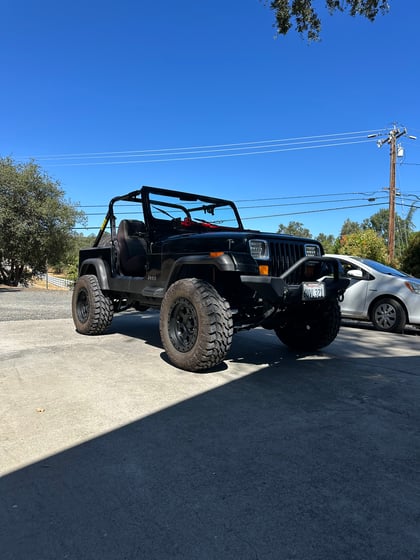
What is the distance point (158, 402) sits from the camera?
11.1 ft

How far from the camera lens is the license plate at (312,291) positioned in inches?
166

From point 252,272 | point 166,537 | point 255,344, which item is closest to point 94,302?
point 255,344

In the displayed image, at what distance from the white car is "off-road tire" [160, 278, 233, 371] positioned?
4284mm

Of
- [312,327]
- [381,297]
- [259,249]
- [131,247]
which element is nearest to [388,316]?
[381,297]

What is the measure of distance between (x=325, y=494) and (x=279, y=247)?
2874 mm

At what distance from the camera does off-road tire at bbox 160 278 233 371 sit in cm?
404

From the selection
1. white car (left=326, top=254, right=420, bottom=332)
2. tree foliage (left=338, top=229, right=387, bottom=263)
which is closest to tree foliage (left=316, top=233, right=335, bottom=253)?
tree foliage (left=338, top=229, right=387, bottom=263)

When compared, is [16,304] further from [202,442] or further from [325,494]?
[325,494]

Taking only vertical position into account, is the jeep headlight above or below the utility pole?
below

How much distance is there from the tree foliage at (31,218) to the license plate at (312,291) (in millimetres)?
19776

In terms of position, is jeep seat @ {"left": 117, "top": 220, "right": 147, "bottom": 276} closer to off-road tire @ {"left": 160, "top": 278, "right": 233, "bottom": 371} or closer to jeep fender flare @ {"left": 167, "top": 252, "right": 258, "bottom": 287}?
off-road tire @ {"left": 160, "top": 278, "right": 233, "bottom": 371}

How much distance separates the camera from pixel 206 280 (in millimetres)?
4738

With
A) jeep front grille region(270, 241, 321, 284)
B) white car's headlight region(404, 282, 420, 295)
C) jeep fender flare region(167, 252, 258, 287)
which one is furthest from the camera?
white car's headlight region(404, 282, 420, 295)

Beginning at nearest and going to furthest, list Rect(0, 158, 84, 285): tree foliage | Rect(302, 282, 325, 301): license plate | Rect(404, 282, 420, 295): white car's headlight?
Rect(302, 282, 325, 301): license plate
Rect(404, 282, 420, 295): white car's headlight
Rect(0, 158, 84, 285): tree foliage
